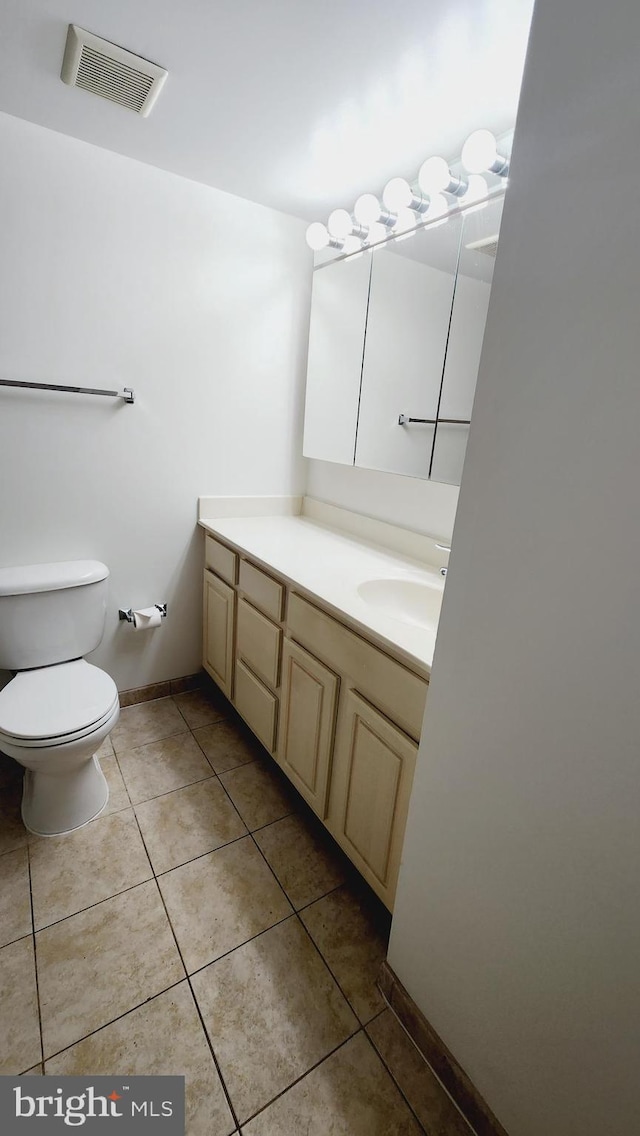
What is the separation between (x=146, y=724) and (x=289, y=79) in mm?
2193

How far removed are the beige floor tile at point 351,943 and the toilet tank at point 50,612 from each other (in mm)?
1197

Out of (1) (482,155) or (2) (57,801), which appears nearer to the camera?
(1) (482,155)

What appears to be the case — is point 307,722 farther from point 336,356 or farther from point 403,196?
point 403,196

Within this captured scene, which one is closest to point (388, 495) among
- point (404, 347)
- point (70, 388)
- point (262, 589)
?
point (404, 347)

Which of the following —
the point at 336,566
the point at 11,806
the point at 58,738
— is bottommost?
the point at 11,806

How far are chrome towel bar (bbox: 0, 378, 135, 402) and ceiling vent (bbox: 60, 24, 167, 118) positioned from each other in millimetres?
796

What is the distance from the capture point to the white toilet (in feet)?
4.52

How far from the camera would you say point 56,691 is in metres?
1.56

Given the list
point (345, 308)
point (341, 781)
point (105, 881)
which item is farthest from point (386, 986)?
point (345, 308)

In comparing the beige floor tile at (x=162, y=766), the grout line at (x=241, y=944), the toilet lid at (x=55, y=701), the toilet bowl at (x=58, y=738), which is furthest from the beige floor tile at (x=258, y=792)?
the toilet lid at (x=55, y=701)

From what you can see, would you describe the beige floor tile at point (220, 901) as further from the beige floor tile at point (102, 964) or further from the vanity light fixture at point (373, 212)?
the vanity light fixture at point (373, 212)

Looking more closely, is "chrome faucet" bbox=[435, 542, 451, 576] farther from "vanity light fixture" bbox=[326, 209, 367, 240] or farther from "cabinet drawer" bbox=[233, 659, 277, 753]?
"vanity light fixture" bbox=[326, 209, 367, 240]

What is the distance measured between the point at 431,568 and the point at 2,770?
5.72 ft

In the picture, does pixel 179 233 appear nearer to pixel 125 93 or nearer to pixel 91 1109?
pixel 125 93
